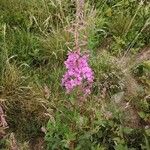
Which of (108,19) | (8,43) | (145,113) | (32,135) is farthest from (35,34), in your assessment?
(145,113)

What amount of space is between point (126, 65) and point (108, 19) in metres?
0.74

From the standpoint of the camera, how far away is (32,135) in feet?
13.1

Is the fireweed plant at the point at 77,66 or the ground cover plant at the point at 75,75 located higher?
the fireweed plant at the point at 77,66

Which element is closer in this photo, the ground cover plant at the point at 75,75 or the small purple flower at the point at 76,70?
the small purple flower at the point at 76,70

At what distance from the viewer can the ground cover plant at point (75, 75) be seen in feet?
11.8

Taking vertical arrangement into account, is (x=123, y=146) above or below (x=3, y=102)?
above

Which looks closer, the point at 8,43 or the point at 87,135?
the point at 87,135

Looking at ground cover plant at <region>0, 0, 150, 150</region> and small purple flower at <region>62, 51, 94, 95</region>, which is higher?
small purple flower at <region>62, 51, 94, 95</region>

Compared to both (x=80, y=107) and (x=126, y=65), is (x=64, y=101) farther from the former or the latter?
(x=126, y=65)

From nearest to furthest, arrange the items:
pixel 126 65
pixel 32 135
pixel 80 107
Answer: pixel 80 107 → pixel 32 135 → pixel 126 65

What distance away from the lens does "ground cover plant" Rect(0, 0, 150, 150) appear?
3.59 meters

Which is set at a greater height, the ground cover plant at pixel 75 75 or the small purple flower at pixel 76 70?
the small purple flower at pixel 76 70

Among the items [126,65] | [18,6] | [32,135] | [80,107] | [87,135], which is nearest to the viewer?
[87,135]

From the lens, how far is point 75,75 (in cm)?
343
